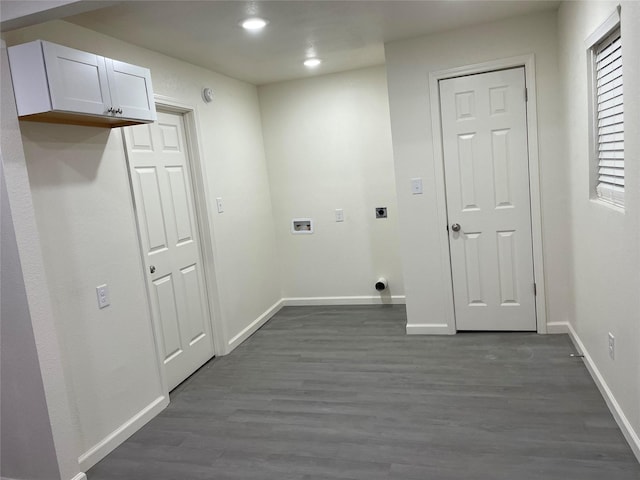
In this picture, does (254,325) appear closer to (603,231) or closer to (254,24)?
(254,24)

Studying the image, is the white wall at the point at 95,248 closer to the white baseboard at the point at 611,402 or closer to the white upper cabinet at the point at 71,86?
the white upper cabinet at the point at 71,86

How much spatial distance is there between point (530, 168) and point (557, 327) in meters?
1.23

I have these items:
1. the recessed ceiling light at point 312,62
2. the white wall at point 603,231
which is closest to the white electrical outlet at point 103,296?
the recessed ceiling light at point 312,62

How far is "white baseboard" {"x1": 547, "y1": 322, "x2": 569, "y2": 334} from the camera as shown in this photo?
3.70m

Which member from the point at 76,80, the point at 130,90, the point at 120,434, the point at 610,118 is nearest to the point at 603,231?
the point at 610,118

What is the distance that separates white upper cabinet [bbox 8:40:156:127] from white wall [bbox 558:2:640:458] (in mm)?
2346

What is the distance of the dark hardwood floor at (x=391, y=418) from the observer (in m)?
2.29

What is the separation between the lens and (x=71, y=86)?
A: 86.6 inches

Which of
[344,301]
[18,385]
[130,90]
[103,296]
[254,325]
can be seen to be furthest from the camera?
[344,301]

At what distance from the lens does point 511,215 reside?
369 cm

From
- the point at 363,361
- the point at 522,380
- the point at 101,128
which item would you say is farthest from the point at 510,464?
the point at 101,128

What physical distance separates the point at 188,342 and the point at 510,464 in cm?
235

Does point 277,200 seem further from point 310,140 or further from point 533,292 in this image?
point 533,292

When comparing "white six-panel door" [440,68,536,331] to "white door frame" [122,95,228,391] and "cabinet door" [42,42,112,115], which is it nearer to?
"white door frame" [122,95,228,391]
